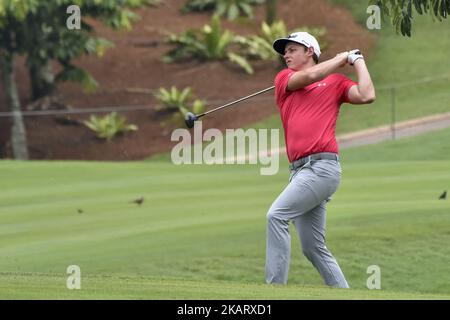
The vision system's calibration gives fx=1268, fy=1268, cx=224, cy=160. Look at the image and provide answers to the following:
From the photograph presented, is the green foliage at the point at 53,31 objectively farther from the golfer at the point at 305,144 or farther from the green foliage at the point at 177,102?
the golfer at the point at 305,144

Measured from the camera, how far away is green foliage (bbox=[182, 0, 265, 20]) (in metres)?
41.5

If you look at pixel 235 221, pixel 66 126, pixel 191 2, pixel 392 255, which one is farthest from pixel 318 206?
pixel 191 2

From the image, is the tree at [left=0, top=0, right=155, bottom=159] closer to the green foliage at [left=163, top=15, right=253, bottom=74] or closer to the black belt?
the green foliage at [left=163, top=15, right=253, bottom=74]

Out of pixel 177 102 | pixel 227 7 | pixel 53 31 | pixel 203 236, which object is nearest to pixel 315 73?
pixel 203 236

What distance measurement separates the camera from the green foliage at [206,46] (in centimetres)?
A: 3812

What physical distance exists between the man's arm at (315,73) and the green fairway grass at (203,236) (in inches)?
60.6

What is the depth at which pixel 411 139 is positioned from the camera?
2861 cm

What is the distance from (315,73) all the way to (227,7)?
3274 cm

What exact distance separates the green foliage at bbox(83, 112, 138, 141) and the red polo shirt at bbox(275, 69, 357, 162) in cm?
2516

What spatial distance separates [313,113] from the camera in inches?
380

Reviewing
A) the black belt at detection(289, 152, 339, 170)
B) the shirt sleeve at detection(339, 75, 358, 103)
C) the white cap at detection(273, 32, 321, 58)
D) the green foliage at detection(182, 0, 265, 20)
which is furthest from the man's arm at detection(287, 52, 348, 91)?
the green foliage at detection(182, 0, 265, 20)

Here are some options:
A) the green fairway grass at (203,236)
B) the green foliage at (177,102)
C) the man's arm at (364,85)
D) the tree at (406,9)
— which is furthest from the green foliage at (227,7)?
the man's arm at (364,85)

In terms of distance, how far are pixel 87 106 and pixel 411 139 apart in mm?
12072

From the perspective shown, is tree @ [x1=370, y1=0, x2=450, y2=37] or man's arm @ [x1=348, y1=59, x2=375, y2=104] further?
tree @ [x1=370, y1=0, x2=450, y2=37]
